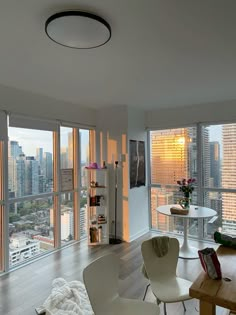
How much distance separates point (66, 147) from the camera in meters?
4.34

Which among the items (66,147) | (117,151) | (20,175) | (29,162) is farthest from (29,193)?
(117,151)

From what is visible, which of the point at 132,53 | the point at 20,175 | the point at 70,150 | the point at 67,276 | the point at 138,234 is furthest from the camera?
the point at 138,234

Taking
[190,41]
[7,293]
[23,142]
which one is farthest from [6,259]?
[190,41]

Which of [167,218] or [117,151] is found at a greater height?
[117,151]

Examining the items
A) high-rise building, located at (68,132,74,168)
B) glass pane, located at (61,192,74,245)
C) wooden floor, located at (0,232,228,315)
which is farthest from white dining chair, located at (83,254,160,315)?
high-rise building, located at (68,132,74,168)

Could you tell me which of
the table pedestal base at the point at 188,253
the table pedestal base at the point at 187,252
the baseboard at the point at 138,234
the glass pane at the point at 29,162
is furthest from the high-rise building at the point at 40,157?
the table pedestal base at the point at 188,253

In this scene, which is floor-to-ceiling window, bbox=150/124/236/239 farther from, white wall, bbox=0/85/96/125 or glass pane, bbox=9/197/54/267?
glass pane, bbox=9/197/54/267

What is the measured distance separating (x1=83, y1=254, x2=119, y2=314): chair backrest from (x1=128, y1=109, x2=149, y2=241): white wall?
8.44 ft

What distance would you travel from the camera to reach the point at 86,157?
15.9 ft

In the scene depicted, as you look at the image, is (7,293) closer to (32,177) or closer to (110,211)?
(32,177)

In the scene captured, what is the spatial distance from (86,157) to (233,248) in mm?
3279

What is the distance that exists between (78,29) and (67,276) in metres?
2.94

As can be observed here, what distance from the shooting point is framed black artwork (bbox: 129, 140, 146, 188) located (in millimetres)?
4559

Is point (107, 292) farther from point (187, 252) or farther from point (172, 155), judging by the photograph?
point (172, 155)
